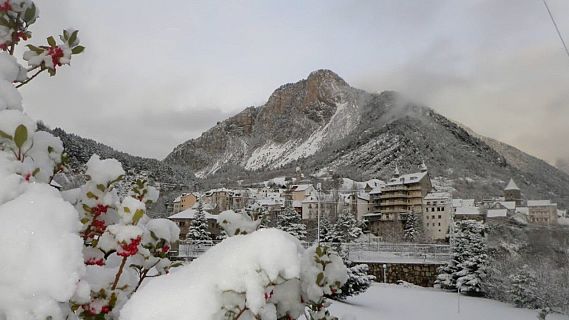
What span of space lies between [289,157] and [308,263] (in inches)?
4860

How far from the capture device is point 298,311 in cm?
69

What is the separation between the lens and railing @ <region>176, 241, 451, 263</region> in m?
21.0

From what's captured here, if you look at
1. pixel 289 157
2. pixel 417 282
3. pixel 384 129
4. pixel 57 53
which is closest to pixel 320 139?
pixel 289 157

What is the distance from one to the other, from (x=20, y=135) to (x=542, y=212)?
27907 millimetres

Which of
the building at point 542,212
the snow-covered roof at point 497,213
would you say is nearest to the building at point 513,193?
the snow-covered roof at point 497,213

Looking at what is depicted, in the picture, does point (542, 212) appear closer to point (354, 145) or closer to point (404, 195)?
point (404, 195)

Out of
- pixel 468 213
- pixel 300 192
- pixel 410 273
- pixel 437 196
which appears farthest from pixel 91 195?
pixel 300 192

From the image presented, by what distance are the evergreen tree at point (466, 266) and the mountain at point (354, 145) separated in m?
7.50

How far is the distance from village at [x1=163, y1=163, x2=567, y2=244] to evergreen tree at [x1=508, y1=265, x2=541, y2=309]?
12.6 metres

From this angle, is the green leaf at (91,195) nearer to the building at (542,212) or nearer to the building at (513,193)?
the building at (542,212)

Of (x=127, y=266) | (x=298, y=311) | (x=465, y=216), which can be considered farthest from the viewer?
(x=465, y=216)

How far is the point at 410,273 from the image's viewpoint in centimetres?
2095

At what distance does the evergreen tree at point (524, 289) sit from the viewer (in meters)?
14.8

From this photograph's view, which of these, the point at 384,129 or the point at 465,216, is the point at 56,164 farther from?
the point at 384,129
